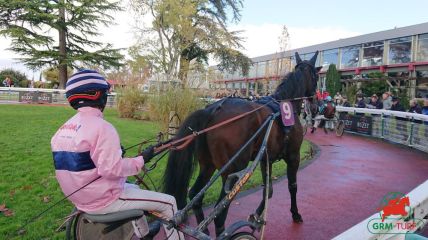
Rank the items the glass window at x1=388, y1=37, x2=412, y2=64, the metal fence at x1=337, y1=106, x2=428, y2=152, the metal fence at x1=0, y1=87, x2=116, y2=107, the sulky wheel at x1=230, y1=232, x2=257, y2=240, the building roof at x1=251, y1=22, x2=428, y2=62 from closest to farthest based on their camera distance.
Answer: the sulky wheel at x1=230, y1=232, x2=257, y2=240, the metal fence at x1=337, y1=106, x2=428, y2=152, the metal fence at x1=0, y1=87, x2=116, y2=107, the building roof at x1=251, y1=22, x2=428, y2=62, the glass window at x1=388, y1=37, x2=412, y2=64

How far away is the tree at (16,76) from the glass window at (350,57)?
3450 cm

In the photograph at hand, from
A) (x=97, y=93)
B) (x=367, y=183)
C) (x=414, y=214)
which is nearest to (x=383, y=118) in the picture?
(x=367, y=183)

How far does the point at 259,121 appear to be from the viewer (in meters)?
4.39

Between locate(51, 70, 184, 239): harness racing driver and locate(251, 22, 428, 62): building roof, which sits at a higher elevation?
locate(251, 22, 428, 62): building roof

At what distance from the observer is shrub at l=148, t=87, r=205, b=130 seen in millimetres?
10656

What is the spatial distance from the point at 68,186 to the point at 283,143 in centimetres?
292

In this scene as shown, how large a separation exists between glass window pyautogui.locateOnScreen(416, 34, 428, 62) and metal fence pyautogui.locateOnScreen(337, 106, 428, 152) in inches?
547

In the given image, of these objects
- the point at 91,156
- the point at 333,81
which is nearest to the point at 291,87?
the point at 91,156

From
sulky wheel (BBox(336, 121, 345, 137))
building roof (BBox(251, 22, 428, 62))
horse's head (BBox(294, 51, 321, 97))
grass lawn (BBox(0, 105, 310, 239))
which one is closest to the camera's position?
grass lawn (BBox(0, 105, 310, 239))

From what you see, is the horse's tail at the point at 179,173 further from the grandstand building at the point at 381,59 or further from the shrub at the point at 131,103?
the grandstand building at the point at 381,59

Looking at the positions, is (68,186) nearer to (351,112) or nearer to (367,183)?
(367,183)

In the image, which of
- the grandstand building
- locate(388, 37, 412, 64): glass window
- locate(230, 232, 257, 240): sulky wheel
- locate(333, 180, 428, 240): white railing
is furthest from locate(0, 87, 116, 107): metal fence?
locate(333, 180, 428, 240): white railing

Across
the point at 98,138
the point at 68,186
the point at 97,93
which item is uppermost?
the point at 97,93

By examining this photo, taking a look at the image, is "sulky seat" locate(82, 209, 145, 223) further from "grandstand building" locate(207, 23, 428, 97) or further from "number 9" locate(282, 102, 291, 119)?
"grandstand building" locate(207, 23, 428, 97)
